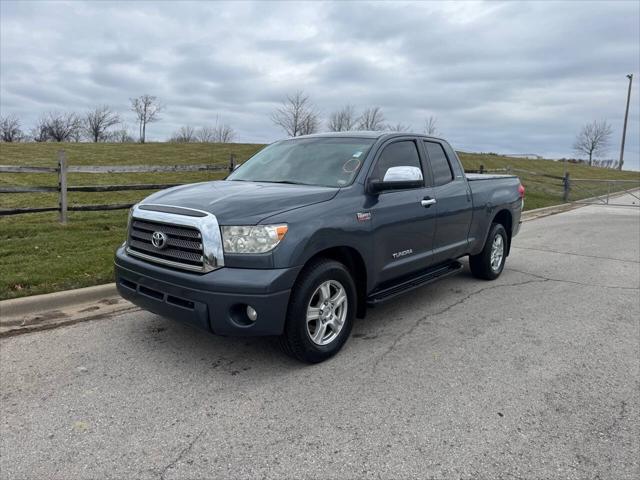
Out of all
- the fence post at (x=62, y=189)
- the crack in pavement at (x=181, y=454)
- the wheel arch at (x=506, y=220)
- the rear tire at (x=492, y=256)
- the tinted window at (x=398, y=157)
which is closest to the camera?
the crack in pavement at (x=181, y=454)

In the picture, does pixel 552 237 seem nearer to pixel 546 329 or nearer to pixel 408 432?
pixel 546 329

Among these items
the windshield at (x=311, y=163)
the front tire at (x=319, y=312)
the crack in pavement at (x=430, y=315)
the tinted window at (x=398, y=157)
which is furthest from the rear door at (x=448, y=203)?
the front tire at (x=319, y=312)

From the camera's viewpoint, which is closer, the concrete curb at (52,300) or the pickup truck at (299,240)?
the pickup truck at (299,240)

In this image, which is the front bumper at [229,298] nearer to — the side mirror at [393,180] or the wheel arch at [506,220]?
the side mirror at [393,180]

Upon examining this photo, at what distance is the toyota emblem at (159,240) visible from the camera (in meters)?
3.62

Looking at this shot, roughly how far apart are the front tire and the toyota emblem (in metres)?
1.04

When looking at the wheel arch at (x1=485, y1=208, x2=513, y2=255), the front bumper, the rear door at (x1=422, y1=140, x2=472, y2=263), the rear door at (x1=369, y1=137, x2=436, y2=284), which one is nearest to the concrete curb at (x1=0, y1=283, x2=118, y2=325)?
the front bumper

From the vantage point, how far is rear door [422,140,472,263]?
16.9 feet

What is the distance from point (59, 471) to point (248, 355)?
5.42ft

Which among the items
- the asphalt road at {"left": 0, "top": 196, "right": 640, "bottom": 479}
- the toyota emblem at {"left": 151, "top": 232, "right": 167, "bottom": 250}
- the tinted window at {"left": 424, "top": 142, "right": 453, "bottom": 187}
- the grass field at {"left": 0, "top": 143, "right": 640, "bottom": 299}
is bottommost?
the asphalt road at {"left": 0, "top": 196, "right": 640, "bottom": 479}

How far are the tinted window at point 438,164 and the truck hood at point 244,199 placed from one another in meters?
1.77

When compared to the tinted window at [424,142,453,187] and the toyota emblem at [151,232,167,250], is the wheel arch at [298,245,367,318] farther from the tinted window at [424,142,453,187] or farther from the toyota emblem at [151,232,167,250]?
the tinted window at [424,142,453,187]

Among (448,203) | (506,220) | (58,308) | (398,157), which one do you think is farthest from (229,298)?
(506,220)

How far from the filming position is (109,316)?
15.9 feet
